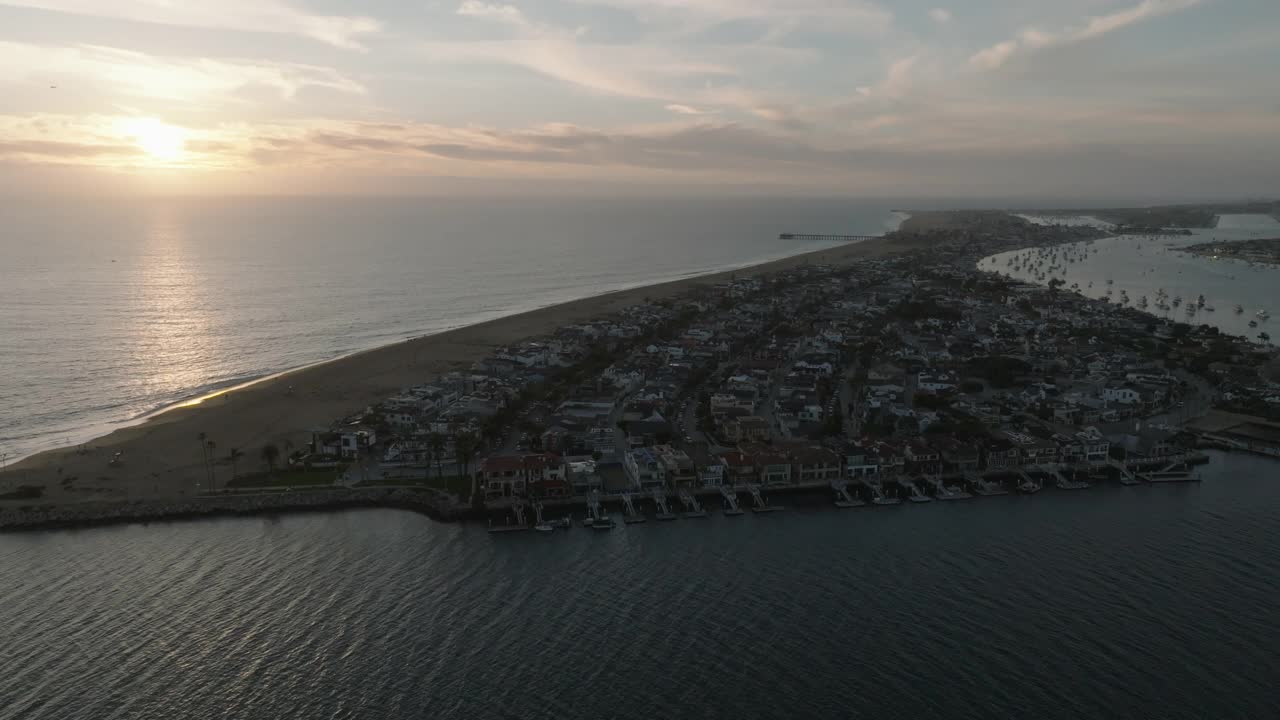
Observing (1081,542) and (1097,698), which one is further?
(1081,542)

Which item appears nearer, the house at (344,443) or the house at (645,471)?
the house at (645,471)

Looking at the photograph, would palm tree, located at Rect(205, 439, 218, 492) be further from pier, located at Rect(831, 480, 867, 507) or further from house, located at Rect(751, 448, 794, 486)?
pier, located at Rect(831, 480, 867, 507)

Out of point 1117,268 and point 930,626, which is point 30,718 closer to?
point 930,626

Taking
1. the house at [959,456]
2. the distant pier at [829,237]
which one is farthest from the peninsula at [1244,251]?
the house at [959,456]

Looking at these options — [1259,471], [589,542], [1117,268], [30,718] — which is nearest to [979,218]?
[1117,268]

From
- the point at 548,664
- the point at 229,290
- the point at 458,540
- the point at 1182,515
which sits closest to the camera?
the point at 548,664

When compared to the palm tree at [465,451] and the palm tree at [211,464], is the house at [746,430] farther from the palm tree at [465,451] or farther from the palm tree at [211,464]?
the palm tree at [211,464]
